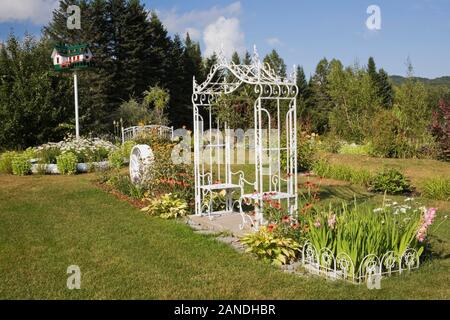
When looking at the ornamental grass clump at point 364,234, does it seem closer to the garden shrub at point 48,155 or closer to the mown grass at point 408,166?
the mown grass at point 408,166

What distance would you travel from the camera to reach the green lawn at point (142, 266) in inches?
172

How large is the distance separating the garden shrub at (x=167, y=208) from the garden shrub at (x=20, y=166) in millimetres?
7131

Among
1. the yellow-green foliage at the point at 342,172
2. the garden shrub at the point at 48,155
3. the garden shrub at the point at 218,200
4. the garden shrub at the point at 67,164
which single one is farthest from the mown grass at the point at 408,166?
the garden shrub at the point at 48,155

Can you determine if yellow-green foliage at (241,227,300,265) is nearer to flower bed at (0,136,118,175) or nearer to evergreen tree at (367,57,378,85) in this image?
flower bed at (0,136,118,175)

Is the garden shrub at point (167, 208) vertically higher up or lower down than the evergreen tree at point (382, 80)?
lower down

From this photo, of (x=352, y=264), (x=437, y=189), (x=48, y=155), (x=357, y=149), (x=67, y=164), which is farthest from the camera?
(x=357, y=149)

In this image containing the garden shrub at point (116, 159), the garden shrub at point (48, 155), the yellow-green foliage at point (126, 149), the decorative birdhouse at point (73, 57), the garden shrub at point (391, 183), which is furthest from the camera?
the decorative birdhouse at point (73, 57)

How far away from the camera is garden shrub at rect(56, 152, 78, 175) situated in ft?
45.1

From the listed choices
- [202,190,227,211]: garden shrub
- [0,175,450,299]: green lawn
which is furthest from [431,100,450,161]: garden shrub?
[202,190,227,211]: garden shrub

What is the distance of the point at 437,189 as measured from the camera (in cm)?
899

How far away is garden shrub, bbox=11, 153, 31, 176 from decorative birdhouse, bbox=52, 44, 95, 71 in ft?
15.9

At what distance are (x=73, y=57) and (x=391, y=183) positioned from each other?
12653mm

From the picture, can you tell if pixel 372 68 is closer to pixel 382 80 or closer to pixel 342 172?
pixel 382 80

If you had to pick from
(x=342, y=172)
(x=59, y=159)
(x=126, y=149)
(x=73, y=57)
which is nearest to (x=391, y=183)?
(x=342, y=172)
